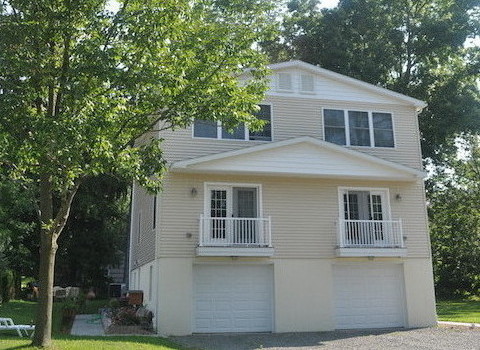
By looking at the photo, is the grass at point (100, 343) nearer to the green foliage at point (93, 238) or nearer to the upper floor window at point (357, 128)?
the upper floor window at point (357, 128)

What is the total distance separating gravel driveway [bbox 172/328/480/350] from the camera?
43.2ft

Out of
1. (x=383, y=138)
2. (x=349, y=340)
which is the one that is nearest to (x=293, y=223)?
(x=349, y=340)

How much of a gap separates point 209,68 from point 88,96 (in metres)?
2.72

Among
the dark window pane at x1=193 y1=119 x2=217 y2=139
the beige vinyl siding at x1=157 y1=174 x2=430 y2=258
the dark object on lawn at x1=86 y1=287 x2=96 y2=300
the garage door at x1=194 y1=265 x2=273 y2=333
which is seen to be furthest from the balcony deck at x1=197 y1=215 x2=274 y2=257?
the dark object on lawn at x1=86 y1=287 x2=96 y2=300

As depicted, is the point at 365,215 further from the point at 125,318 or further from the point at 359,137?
the point at 125,318

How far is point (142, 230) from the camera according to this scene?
20.2 metres

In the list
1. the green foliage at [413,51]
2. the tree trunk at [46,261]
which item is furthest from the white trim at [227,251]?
the green foliage at [413,51]

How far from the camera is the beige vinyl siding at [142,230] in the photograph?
17.9 metres

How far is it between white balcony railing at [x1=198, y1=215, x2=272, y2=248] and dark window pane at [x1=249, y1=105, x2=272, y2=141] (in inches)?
112

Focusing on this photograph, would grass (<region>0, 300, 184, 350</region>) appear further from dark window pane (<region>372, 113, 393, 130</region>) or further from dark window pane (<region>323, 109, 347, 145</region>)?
dark window pane (<region>372, 113, 393, 130</region>)

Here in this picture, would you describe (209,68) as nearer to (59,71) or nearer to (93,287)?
(59,71)

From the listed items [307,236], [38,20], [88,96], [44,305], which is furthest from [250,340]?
[38,20]

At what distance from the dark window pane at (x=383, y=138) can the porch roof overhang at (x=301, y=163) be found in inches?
59.0

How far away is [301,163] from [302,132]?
1.73m
